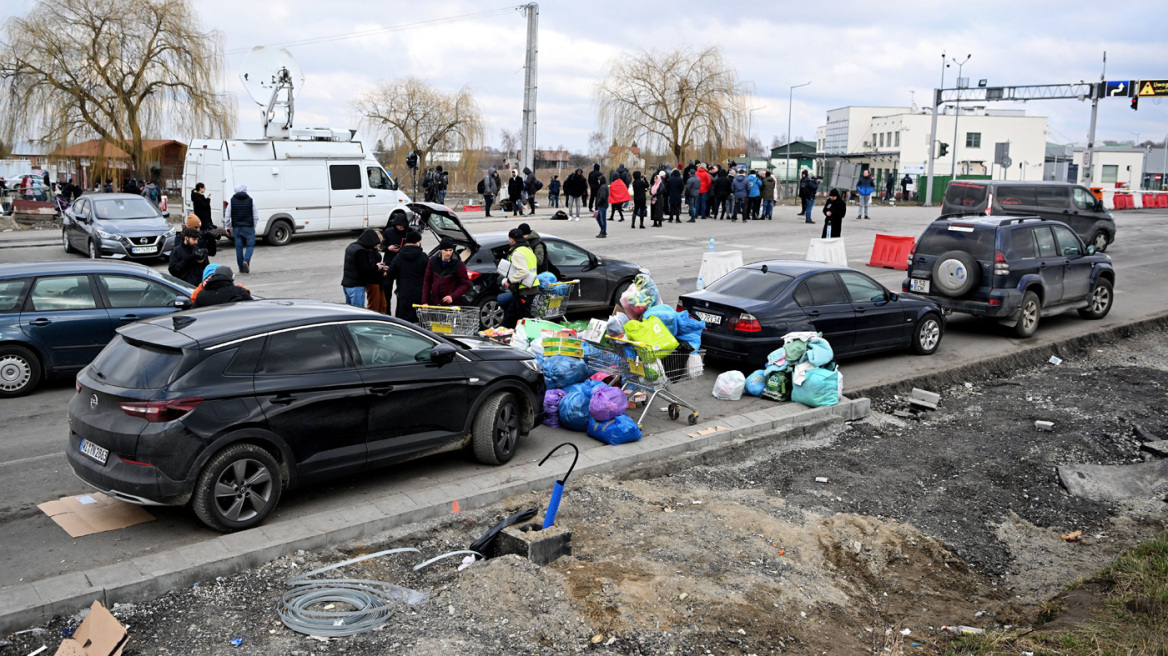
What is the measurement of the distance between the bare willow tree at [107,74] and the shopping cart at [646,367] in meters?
31.6

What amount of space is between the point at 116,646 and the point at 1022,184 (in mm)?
25607

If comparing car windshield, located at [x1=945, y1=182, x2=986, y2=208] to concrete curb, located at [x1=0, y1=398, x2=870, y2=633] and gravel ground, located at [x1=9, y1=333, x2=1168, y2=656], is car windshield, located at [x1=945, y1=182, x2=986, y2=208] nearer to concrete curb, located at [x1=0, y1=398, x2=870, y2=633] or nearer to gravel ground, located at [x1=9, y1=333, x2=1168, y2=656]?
gravel ground, located at [x1=9, y1=333, x2=1168, y2=656]

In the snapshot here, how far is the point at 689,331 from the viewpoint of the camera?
33.2 ft

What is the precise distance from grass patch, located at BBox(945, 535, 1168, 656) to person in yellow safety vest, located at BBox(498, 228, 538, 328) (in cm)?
715

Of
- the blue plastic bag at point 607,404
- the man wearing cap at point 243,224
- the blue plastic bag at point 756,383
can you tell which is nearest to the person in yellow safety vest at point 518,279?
the blue plastic bag at point 607,404

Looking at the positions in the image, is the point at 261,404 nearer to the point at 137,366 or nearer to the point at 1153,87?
the point at 137,366

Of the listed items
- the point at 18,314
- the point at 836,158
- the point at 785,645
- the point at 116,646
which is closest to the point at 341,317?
the point at 116,646

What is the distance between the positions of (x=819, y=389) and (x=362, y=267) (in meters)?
6.29

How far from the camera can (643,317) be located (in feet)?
31.6

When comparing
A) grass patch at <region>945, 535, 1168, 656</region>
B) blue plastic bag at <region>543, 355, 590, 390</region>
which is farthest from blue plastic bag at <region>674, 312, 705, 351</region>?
grass patch at <region>945, 535, 1168, 656</region>

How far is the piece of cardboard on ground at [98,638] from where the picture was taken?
197 inches

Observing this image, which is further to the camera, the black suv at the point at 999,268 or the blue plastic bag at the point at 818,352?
the black suv at the point at 999,268

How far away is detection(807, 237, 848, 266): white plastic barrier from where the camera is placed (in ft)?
63.8

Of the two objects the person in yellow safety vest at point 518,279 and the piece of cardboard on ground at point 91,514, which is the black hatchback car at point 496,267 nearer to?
the person in yellow safety vest at point 518,279
